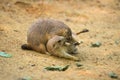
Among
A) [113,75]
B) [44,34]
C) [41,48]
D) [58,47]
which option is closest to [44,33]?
[44,34]

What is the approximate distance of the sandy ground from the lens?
521 centimetres

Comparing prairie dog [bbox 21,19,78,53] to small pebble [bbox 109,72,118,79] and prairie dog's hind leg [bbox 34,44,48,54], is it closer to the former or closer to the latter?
prairie dog's hind leg [bbox 34,44,48,54]

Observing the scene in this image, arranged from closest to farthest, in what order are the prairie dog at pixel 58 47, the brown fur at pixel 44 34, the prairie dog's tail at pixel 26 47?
the prairie dog at pixel 58 47 → the brown fur at pixel 44 34 → the prairie dog's tail at pixel 26 47

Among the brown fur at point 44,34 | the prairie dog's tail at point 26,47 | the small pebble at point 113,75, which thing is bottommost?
the small pebble at point 113,75

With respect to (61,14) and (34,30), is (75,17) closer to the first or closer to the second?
(61,14)

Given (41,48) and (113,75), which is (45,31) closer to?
(41,48)

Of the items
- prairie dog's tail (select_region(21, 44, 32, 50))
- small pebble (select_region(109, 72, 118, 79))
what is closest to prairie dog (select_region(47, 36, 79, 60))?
prairie dog's tail (select_region(21, 44, 32, 50))

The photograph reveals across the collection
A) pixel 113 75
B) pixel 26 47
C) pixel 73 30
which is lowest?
pixel 113 75

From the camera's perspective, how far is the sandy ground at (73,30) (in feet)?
17.1

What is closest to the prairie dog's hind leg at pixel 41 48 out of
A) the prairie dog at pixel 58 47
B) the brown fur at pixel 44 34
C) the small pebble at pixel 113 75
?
the brown fur at pixel 44 34

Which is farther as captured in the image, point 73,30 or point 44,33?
point 73,30

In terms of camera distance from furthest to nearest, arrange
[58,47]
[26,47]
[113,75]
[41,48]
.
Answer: [26,47]
[41,48]
[58,47]
[113,75]

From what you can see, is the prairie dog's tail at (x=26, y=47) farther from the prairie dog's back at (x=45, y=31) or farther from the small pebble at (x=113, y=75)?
the small pebble at (x=113, y=75)

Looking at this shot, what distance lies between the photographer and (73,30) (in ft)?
28.8
